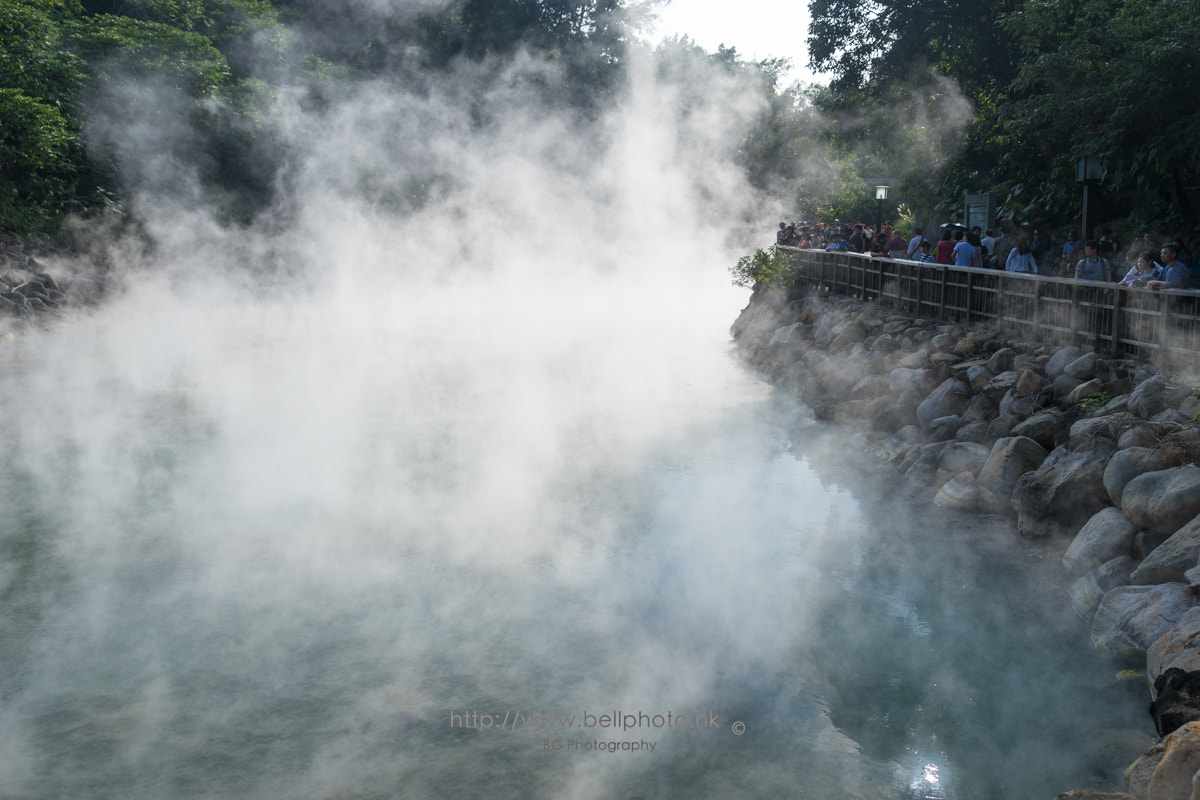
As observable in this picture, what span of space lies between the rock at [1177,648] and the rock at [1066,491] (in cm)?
165

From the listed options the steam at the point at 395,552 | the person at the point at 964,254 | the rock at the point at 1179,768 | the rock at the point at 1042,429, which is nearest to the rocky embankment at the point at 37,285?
the steam at the point at 395,552

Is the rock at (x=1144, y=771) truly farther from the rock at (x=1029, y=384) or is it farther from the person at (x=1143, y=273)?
the person at (x=1143, y=273)

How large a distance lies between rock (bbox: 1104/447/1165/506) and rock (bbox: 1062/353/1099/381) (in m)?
1.57

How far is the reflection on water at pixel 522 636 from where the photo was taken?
3805 mm

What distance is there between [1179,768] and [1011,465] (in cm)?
390

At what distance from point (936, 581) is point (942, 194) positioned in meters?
13.9

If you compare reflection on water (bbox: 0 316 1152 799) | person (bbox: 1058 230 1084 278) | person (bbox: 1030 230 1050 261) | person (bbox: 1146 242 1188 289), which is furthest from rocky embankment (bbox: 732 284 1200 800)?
person (bbox: 1030 230 1050 261)

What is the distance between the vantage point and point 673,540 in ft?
20.9

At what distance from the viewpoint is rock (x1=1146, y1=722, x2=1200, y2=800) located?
2828 mm

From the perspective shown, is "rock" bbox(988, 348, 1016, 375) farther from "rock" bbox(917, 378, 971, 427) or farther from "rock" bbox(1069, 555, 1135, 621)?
"rock" bbox(1069, 555, 1135, 621)

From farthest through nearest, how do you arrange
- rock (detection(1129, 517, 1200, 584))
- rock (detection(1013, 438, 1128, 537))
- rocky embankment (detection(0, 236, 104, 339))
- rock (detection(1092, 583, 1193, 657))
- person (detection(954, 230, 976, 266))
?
1. rocky embankment (detection(0, 236, 104, 339))
2. person (detection(954, 230, 976, 266))
3. rock (detection(1013, 438, 1128, 537))
4. rock (detection(1129, 517, 1200, 584))
5. rock (detection(1092, 583, 1193, 657))

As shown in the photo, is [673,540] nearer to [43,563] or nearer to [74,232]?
[43,563]

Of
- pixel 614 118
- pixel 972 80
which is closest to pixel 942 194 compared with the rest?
pixel 972 80

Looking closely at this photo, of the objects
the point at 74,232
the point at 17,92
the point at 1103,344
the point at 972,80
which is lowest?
the point at 1103,344
